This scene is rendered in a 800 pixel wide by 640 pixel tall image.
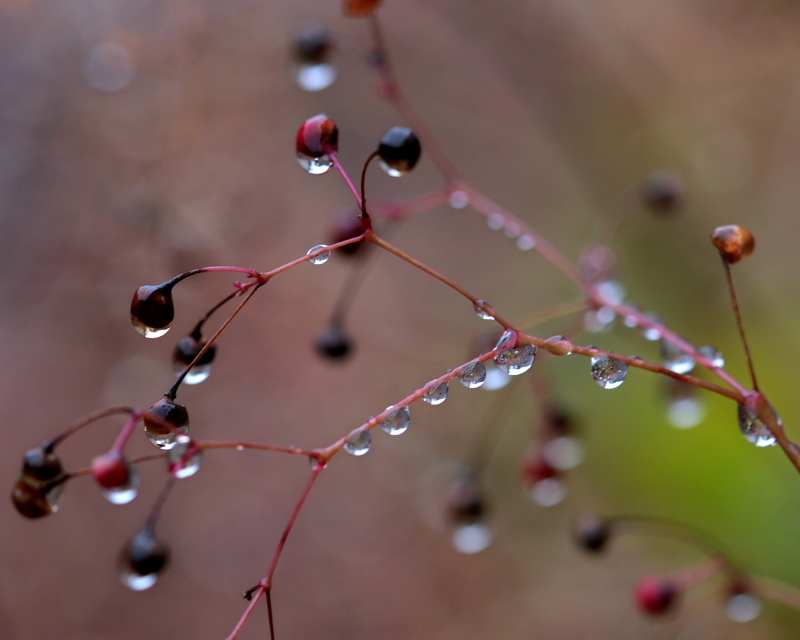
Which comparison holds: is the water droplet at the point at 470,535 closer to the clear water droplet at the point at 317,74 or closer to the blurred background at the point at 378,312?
the blurred background at the point at 378,312

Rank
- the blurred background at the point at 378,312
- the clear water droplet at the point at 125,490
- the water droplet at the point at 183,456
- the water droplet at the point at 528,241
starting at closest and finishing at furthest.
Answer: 1. the clear water droplet at the point at 125,490
2. the water droplet at the point at 183,456
3. the water droplet at the point at 528,241
4. the blurred background at the point at 378,312

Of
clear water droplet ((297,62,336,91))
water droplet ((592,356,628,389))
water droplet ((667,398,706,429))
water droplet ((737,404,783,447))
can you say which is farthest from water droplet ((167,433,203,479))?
water droplet ((667,398,706,429))

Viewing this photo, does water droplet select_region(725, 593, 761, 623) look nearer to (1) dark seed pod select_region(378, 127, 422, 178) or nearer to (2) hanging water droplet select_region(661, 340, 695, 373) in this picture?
(2) hanging water droplet select_region(661, 340, 695, 373)

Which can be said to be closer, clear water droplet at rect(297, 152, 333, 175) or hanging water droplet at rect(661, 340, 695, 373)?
clear water droplet at rect(297, 152, 333, 175)

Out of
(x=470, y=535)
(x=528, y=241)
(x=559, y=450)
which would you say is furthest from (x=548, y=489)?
(x=528, y=241)

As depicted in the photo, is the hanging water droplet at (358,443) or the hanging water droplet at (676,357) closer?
the hanging water droplet at (358,443)

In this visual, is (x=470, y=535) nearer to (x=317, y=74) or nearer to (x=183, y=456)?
(x=183, y=456)

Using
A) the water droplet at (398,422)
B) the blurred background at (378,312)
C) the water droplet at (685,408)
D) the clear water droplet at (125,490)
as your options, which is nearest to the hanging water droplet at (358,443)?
the water droplet at (398,422)
